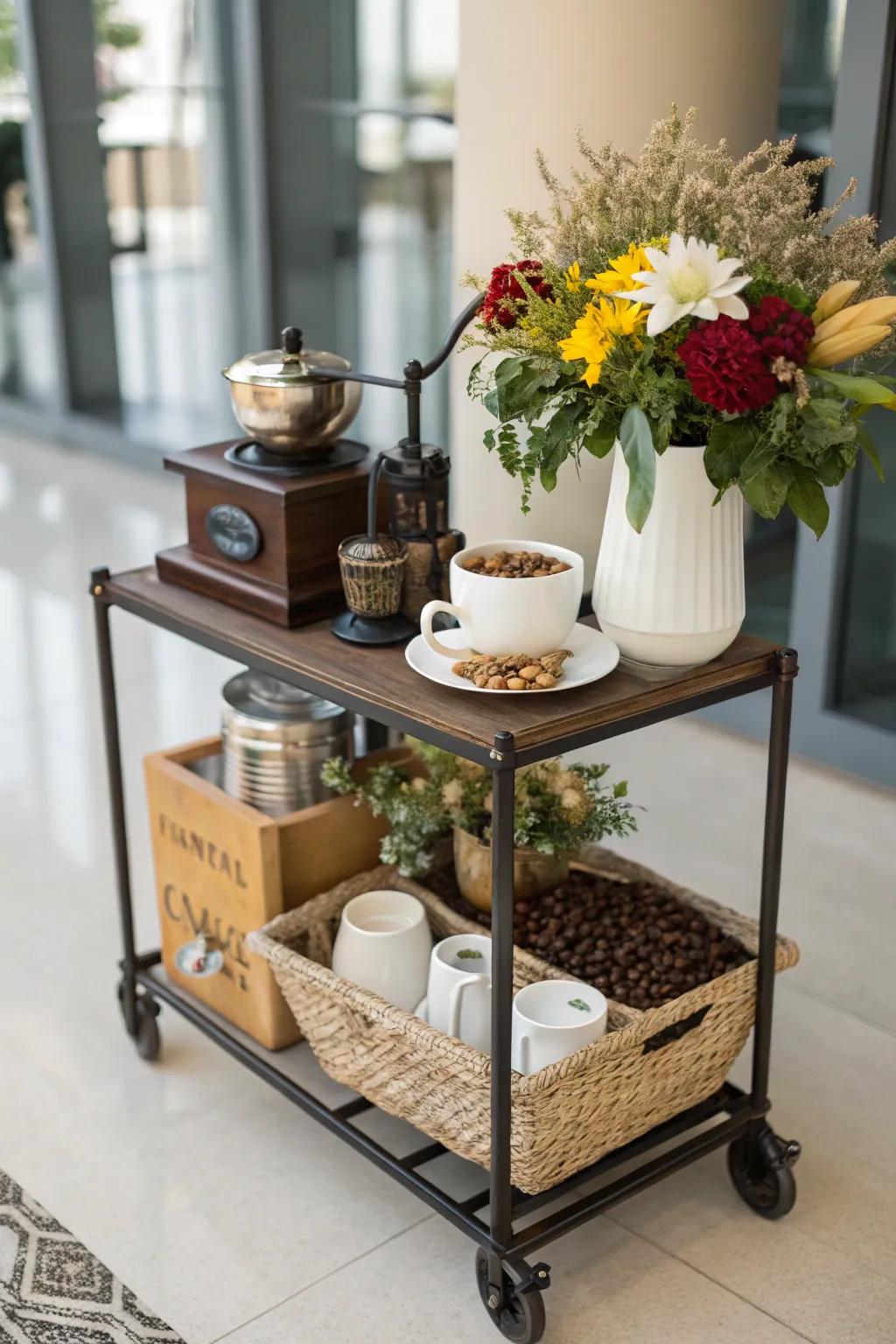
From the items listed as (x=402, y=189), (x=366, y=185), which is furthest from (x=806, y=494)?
(x=366, y=185)

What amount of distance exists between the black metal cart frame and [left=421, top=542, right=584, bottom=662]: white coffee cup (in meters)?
0.11

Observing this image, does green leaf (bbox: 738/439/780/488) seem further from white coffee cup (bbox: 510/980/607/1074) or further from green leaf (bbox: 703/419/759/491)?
white coffee cup (bbox: 510/980/607/1074)

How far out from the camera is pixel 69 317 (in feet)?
17.5

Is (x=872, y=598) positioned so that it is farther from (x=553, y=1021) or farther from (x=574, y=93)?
(x=553, y=1021)

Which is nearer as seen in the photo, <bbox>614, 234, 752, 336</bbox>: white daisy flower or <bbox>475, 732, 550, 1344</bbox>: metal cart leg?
<bbox>614, 234, 752, 336</bbox>: white daisy flower

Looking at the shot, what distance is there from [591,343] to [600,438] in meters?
0.11

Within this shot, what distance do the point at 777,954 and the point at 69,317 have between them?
4.20 meters

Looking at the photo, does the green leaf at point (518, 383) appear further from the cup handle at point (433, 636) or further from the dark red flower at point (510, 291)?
the cup handle at point (433, 636)

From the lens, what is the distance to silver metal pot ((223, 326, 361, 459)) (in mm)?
1766

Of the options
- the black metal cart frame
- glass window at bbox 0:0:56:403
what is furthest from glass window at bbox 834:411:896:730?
glass window at bbox 0:0:56:403

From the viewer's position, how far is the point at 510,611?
1.54 meters

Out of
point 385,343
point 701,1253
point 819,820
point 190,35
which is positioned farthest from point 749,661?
point 190,35

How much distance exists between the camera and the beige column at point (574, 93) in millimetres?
1941

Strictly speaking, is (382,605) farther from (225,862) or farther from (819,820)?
(819,820)
